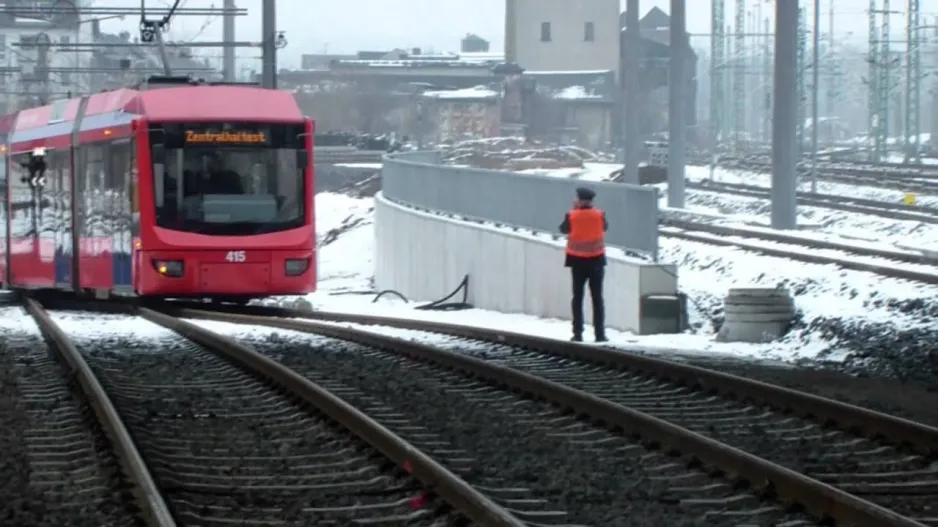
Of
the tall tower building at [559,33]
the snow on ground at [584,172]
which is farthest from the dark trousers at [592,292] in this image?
the tall tower building at [559,33]

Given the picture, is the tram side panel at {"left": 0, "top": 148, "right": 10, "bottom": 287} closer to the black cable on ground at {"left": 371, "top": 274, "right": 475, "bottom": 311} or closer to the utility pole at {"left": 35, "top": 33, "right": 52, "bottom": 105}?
the black cable on ground at {"left": 371, "top": 274, "right": 475, "bottom": 311}

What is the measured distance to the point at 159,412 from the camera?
1178 cm

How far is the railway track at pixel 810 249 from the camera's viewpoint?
22.0m

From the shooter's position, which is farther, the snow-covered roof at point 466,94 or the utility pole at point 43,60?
the snow-covered roof at point 466,94

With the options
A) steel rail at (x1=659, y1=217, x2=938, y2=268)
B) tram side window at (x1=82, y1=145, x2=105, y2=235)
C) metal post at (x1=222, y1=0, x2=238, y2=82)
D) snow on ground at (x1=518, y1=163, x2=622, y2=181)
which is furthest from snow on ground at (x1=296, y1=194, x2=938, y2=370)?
snow on ground at (x1=518, y1=163, x2=622, y2=181)

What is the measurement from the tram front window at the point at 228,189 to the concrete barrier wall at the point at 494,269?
337cm

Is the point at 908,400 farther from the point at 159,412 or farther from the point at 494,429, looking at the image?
the point at 159,412

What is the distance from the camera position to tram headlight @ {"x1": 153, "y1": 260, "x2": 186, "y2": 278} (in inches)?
869

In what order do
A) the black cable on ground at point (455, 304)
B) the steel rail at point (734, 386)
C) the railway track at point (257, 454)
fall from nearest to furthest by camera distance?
the railway track at point (257, 454) < the steel rail at point (734, 386) < the black cable on ground at point (455, 304)

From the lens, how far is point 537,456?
9664 millimetres

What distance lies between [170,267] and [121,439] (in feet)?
42.0

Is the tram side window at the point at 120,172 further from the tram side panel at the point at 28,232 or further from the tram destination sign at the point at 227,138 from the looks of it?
the tram side panel at the point at 28,232

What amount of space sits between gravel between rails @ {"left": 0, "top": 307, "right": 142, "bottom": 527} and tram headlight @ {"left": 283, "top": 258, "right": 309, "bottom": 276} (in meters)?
7.77

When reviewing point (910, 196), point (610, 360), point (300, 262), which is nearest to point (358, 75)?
point (910, 196)
